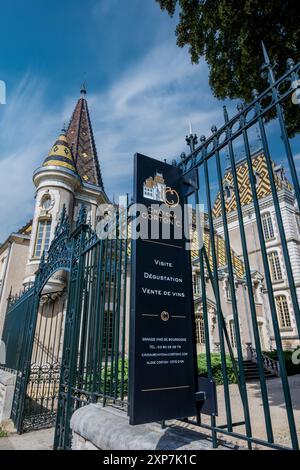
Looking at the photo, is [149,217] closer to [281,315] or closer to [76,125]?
[76,125]

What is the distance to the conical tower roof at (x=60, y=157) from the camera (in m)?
17.3

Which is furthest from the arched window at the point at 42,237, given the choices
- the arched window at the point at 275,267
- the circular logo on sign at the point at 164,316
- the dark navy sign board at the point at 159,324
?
the arched window at the point at 275,267

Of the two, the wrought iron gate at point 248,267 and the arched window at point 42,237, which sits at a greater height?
the arched window at point 42,237

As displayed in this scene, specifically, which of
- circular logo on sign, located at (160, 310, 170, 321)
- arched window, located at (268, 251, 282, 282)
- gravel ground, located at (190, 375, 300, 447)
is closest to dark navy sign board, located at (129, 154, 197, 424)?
circular logo on sign, located at (160, 310, 170, 321)

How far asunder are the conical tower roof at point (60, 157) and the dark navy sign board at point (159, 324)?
628 inches

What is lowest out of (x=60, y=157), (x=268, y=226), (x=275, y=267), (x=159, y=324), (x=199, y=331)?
(x=159, y=324)

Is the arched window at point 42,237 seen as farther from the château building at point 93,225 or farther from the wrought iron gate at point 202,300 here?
the wrought iron gate at point 202,300

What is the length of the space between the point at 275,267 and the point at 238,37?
973 inches

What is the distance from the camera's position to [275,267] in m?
27.4

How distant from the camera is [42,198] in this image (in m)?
17.0

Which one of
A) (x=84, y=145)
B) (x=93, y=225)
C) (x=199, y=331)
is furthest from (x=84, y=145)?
(x=199, y=331)

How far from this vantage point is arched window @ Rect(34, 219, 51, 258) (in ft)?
52.4

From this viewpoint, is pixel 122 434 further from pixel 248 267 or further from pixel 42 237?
pixel 42 237

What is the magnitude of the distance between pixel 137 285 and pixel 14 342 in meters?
8.79
